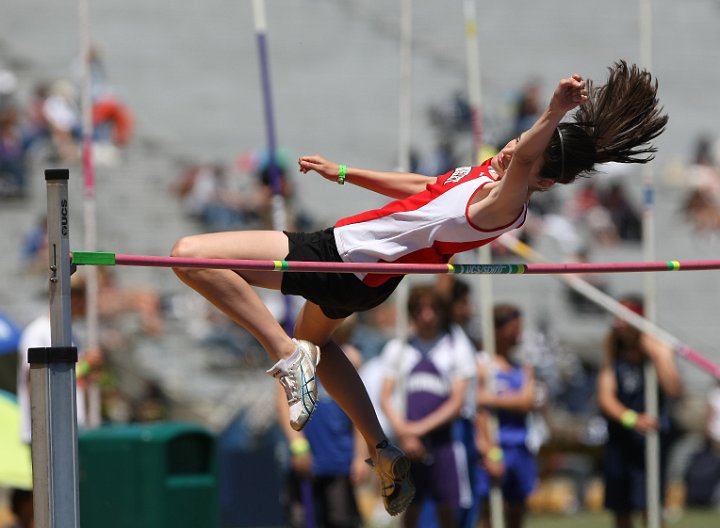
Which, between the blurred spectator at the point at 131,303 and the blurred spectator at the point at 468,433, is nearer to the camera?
the blurred spectator at the point at 468,433

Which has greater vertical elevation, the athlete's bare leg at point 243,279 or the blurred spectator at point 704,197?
the blurred spectator at point 704,197

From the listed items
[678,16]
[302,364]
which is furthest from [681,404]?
[302,364]

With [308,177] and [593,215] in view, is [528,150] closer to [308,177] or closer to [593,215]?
[308,177]

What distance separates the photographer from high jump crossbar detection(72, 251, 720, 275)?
4027mm

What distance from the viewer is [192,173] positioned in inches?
493

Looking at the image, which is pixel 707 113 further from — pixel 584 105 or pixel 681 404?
pixel 584 105

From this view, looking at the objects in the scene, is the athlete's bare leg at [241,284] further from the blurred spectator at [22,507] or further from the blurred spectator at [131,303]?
the blurred spectator at [131,303]

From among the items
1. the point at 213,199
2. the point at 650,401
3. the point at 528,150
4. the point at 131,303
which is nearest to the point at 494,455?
the point at 650,401

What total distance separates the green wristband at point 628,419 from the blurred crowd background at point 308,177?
1829 mm

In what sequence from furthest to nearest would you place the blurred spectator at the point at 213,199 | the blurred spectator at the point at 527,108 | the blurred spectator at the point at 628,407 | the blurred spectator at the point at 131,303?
the blurred spectator at the point at 527,108, the blurred spectator at the point at 213,199, the blurred spectator at the point at 131,303, the blurred spectator at the point at 628,407

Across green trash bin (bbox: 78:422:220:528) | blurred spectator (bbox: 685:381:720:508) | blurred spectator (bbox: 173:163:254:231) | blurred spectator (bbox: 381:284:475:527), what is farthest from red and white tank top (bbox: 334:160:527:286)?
blurred spectator (bbox: 173:163:254:231)

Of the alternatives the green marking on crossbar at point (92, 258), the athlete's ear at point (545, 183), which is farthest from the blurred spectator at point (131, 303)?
the athlete's ear at point (545, 183)

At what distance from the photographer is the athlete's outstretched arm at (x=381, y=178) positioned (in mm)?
4824

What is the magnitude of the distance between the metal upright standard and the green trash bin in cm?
190
